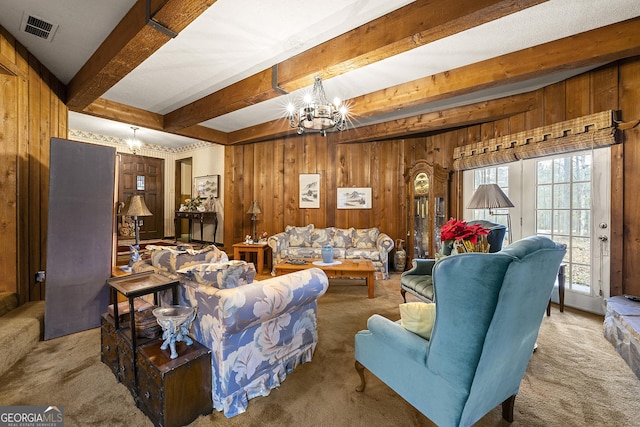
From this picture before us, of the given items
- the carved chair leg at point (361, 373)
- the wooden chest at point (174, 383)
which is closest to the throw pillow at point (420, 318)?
the carved chair leg at point (361, 373)

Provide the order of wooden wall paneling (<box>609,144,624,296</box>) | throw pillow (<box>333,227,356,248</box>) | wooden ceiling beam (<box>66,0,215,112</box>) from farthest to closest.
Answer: throw pillow (<box>333,227,356,248</box>) < wooden wall paneling (<box>609,144,624,296</box>) < wooden ceiling beam (<box>66,0,215,112</box>)

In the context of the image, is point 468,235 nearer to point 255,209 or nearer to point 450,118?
point 450,118

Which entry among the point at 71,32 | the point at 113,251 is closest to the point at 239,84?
the point at 71,32

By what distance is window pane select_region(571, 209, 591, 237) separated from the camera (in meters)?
3.14

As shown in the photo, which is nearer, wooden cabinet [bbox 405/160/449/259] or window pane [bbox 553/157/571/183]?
window pane [bbox 553/157/571/183]

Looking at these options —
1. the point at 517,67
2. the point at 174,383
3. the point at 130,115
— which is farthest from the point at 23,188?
the point at 517,67

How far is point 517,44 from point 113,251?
462cm

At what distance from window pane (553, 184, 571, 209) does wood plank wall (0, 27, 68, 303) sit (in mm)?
5872

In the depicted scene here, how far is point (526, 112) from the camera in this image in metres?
3.69

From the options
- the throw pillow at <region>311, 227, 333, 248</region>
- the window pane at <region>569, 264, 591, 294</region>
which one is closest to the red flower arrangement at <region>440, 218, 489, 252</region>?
the window pane at <region>569, 264, 591, 294</region>

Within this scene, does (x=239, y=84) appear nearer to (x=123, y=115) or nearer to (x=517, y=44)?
(x=123, y=115)

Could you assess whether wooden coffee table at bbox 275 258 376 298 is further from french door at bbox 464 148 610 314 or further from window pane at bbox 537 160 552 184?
window pane at bbox 537 160 552 184

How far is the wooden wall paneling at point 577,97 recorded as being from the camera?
3098mm

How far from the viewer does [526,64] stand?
8.83 ft
